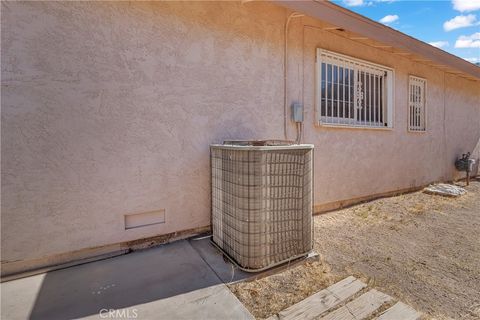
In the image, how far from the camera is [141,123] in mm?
2916

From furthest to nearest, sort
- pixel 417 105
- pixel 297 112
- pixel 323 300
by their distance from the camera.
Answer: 1. pixel 417 105
2. pixel 297 112
3. pixel 323 300

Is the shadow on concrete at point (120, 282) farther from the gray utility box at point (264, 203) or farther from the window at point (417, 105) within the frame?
the window at point (417, 105)

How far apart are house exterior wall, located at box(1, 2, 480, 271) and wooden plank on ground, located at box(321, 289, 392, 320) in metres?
1.92

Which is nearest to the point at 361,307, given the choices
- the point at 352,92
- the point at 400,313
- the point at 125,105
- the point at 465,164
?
the point at 400,313

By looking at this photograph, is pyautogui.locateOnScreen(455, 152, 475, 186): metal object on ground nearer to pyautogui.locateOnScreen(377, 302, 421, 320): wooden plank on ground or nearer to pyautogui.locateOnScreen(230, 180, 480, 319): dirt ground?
pyautogui.locateOnScreen(230, 180, 480, 319): dirt ground

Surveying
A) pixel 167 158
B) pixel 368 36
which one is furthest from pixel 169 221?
pixel 368 36

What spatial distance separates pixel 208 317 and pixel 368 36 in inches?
197

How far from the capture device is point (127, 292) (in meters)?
2.13

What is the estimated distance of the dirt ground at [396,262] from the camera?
2.18 metres

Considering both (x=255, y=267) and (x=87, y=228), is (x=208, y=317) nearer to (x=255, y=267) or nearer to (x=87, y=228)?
(x=255, y=267)

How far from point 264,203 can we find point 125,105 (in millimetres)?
1903

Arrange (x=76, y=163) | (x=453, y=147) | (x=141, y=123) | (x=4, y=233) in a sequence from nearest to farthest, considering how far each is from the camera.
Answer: (x=4, y=233) < (x=76, y=163) < (x=141, y=123) < (x=453, y=147)

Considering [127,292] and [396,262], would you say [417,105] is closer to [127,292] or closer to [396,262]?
[396,262]

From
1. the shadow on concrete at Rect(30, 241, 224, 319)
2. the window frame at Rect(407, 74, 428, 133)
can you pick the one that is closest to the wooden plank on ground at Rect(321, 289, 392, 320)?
the shadow on concrete at Rect(30, 241, 224, 319)
